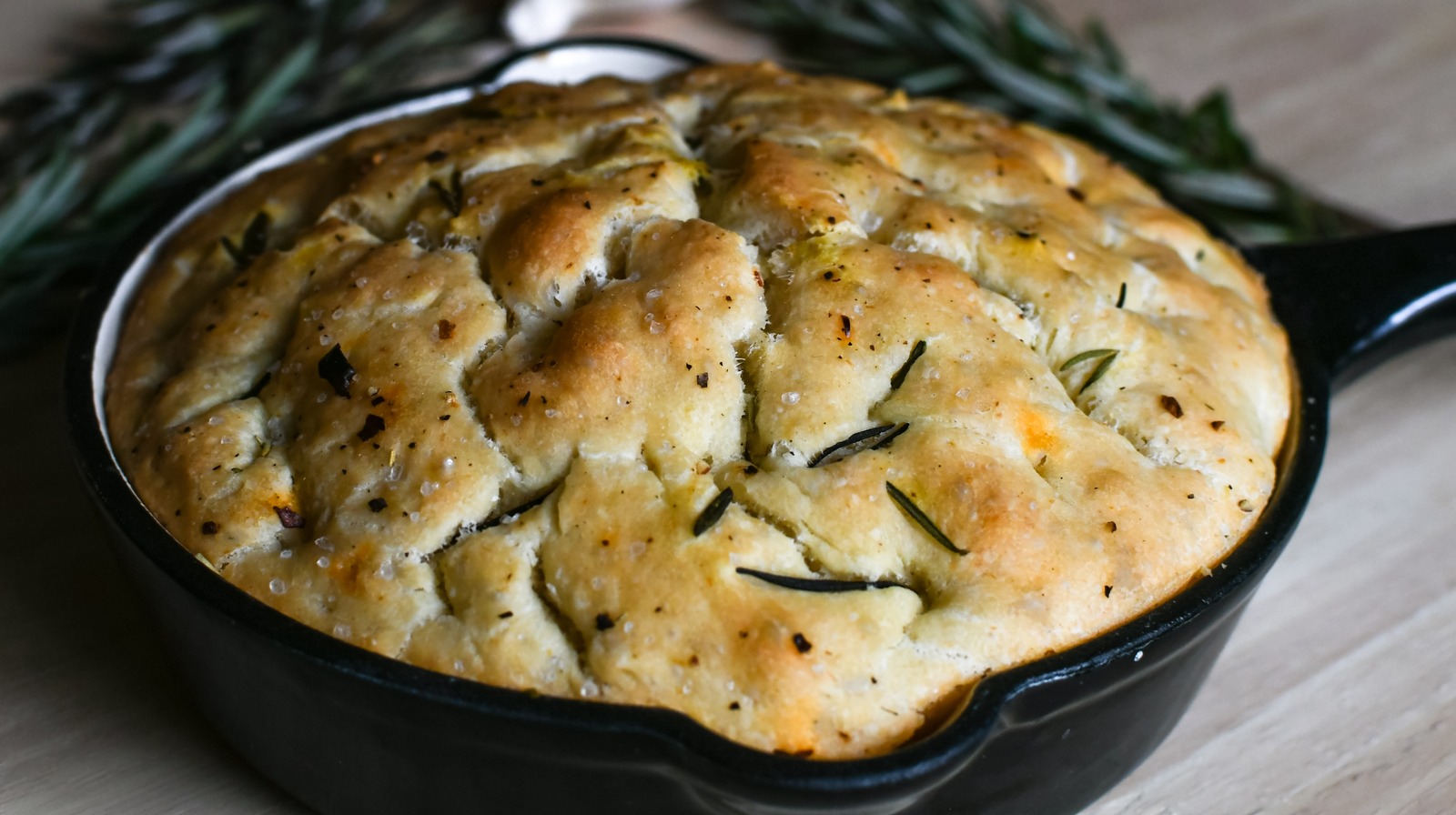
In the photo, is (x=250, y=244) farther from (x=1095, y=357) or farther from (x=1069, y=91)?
(x=1069, y=91)

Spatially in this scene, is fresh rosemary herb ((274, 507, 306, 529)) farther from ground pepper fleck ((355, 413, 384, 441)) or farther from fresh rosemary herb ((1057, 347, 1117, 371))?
fresh rosemary herb ((1057, 347, 1117, 371))

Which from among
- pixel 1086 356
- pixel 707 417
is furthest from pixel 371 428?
pixel 1086 356

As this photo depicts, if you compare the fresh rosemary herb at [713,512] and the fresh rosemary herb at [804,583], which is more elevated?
the fresh rosemary herb at [713,512]

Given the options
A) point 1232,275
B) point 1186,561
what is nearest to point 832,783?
point 1186,561

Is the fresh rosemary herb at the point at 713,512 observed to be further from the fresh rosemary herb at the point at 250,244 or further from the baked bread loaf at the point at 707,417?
the fresh rosemary herb at the point at 250,244

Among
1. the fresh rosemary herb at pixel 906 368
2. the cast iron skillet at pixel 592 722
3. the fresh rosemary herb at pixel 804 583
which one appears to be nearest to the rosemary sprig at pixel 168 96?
the cast iron skillet at pixel 592 722

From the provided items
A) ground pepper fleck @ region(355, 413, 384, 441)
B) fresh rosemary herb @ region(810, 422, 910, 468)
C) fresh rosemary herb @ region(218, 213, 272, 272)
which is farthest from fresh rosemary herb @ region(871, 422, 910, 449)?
fresh rosemary herb @ region(218, 213, 272, 272)
